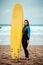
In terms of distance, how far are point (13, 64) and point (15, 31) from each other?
0.77m

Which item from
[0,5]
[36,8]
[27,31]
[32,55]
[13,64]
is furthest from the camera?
[36,8]

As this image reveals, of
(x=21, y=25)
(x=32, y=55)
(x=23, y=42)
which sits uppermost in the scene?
(x=21, y=25)

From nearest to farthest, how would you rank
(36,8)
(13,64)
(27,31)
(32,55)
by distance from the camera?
(13,64), (27,31), (32,55), (36,8)

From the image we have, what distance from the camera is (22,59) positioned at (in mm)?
4145

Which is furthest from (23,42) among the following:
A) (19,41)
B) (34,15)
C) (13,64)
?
(34,15)

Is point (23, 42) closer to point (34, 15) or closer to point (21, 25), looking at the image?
point (21, 25)

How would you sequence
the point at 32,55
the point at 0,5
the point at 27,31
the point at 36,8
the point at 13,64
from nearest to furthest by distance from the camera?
1. the point at 13,64
2. the point at 27,31
3. the point at 32,55
4. the point at 0,5
5. the point at 36,8

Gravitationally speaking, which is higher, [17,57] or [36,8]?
[36,8]

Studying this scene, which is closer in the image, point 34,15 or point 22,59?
point 22,59

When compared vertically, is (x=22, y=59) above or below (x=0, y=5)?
below

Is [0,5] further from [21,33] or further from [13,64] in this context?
[13,64]

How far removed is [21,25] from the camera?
420 centimetres

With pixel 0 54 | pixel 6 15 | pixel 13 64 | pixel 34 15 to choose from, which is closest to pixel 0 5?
pixel 6 15

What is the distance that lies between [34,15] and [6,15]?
1.34m
